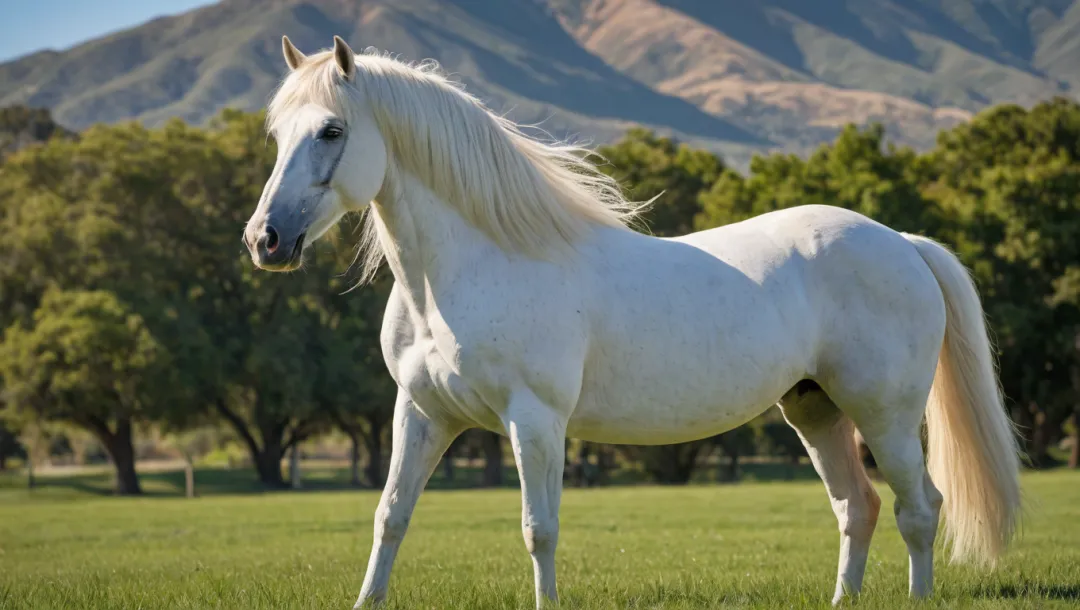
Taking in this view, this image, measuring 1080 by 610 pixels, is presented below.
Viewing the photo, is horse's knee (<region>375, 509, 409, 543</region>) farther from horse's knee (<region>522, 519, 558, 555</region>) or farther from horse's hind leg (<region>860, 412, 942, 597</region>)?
horse's hind leg (<region>860, 412, 942, 597</region>)

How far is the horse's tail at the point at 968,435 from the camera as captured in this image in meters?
7.32

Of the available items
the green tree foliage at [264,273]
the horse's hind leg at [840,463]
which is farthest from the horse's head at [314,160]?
the green tree foliage at [264,273]

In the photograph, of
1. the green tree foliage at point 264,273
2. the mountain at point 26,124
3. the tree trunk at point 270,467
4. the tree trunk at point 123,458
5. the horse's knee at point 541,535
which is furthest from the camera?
the mountain at point 26,124

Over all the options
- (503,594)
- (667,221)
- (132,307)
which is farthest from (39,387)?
(503,594)

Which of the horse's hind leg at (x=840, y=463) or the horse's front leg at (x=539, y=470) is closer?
the horse's front leg at (x=539, y=470)

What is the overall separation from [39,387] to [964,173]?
33.5 m

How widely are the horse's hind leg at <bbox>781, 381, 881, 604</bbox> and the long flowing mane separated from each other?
1982 millimetres

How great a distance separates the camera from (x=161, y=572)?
10086 millimetres

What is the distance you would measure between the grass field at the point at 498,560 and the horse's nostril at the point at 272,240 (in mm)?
1958

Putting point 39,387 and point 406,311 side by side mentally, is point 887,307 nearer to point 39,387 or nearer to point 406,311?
point 406,311

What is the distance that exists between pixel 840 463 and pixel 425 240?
10.1ft

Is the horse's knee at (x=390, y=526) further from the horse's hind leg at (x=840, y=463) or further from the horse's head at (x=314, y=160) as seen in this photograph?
the horse's hind leg at (x=840, y=463)

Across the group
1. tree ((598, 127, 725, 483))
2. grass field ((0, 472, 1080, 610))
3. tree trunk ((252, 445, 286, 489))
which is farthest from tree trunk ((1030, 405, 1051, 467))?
tree trunk ((252, 445, 286, 489))

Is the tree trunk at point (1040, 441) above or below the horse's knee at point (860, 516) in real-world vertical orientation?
above
